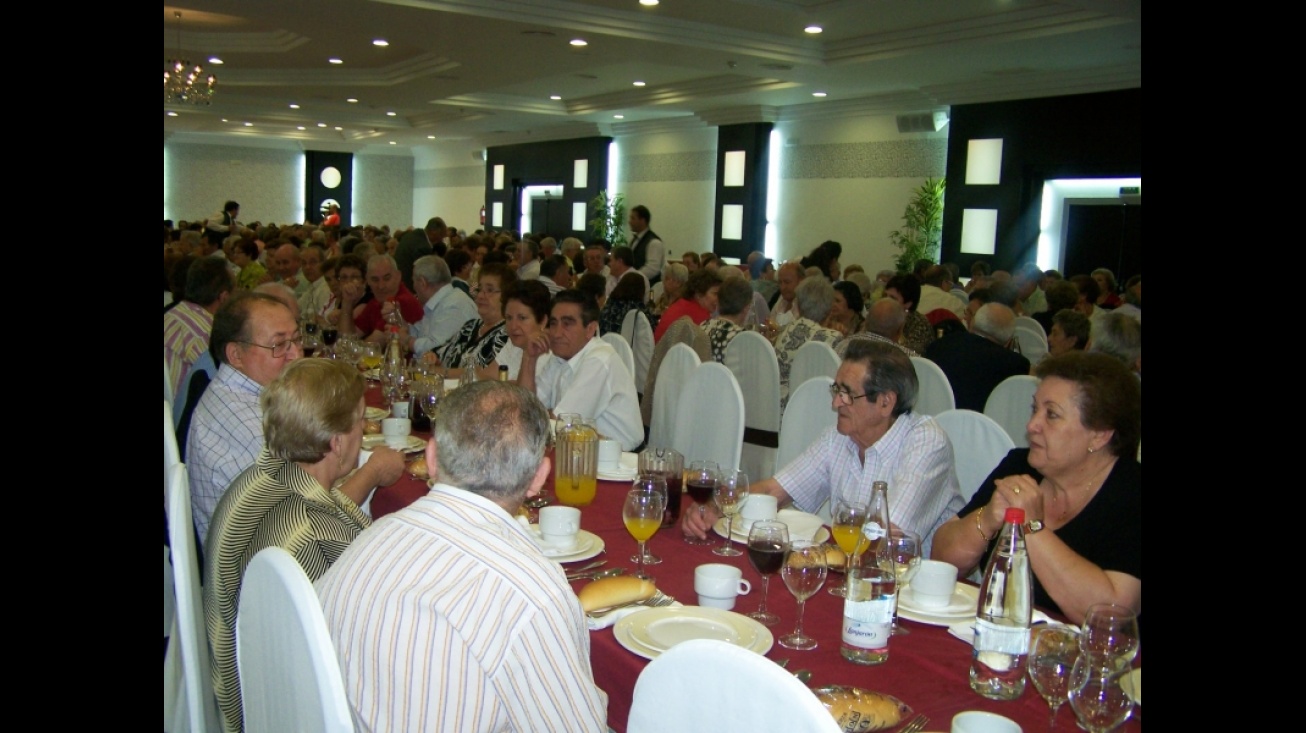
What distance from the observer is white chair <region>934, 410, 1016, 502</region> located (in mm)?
3137

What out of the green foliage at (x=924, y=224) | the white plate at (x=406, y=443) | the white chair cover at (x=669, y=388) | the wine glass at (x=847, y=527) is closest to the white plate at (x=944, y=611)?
the wine glass at (x=847, y=527)

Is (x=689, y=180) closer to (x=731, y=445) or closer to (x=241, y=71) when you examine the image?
(x=241, y=71)

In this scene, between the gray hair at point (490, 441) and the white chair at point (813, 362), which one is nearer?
the gray hair at point (490, 441)

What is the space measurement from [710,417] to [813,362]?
3.79ft

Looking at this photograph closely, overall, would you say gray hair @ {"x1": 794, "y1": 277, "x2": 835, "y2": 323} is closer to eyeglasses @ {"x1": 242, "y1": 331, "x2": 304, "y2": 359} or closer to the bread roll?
eyeglasses @ {"x1": 242, "y1": 331, "x2": 304, "y2": 359}

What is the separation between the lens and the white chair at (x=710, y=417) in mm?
3930

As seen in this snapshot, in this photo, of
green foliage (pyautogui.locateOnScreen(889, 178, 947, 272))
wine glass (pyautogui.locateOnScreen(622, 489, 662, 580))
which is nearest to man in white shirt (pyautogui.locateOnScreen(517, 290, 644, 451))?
wine glass (pyautogui.locateOnScreen(622, 489, 662, 580))

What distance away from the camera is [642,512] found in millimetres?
2148

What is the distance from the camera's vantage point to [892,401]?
110 inches

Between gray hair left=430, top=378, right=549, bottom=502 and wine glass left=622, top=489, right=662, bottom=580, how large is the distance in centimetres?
50

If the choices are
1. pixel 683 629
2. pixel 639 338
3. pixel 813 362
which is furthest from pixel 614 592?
pixel 639 338

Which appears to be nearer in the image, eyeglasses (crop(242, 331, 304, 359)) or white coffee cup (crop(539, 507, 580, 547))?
white coffee cup (crop(539, 507, 580, 547))

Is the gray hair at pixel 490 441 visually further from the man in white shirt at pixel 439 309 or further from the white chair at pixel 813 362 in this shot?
the man in white shirt at pixel 439 309

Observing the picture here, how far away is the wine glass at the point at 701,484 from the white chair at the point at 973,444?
1.03 m
